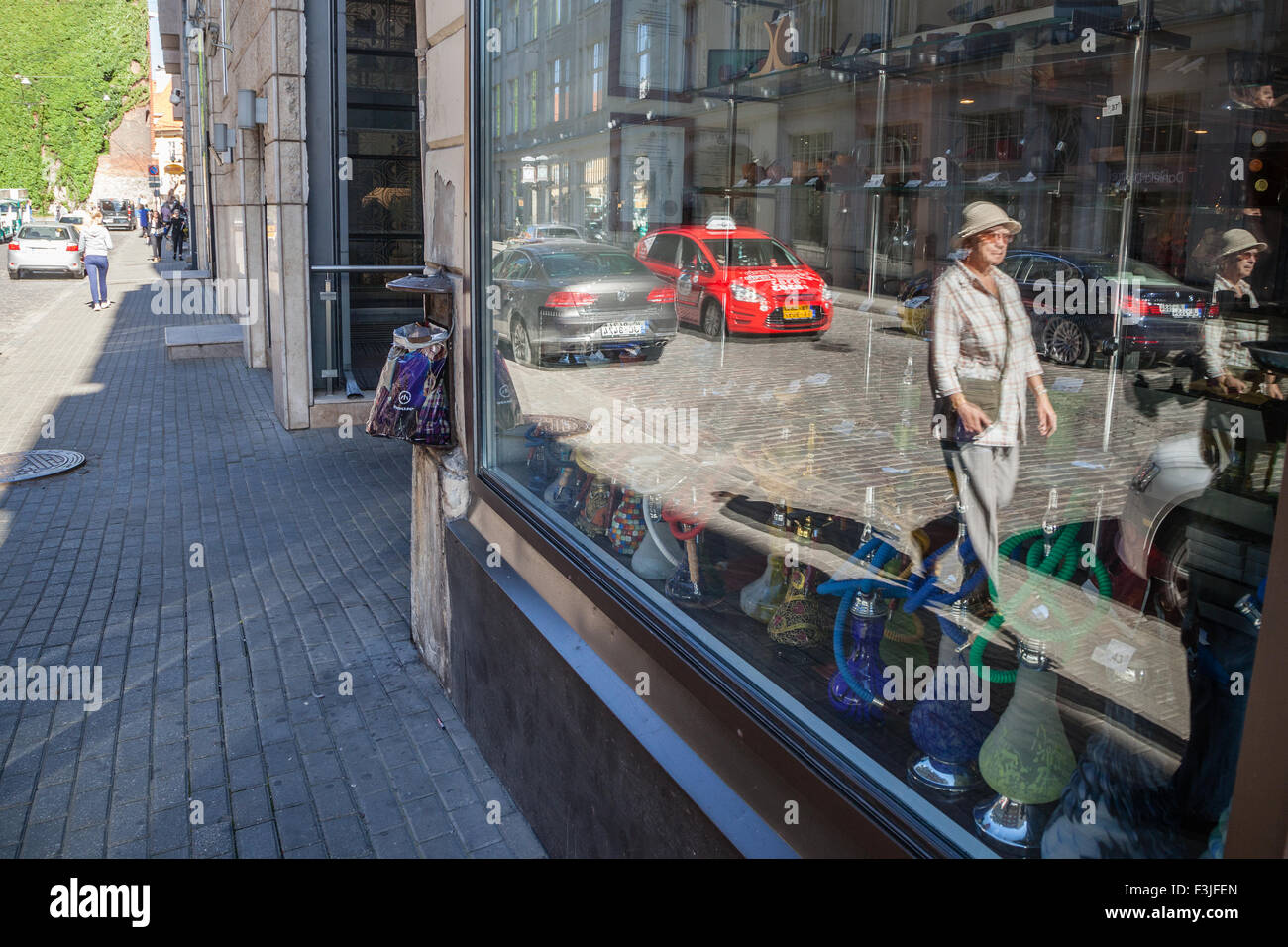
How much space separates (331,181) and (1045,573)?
10.2 m

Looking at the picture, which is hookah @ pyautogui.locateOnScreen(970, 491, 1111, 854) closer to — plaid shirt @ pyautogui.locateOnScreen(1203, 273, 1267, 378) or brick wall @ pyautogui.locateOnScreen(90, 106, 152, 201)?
plaid shirt @ pyautogui.locateOnScreen(1203, 273, 1267, 378)

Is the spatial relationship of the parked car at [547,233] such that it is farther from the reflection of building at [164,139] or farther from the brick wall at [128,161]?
the brick wall at [128,161]

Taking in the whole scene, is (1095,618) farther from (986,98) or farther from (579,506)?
(579,506)

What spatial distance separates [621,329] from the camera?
4.14 m

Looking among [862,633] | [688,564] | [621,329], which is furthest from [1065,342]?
[621,329]

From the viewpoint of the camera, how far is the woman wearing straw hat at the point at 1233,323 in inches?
90.7

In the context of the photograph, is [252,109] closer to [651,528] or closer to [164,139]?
[651,528]

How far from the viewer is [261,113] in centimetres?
1091

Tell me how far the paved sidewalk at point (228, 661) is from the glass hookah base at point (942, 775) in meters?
1.99
